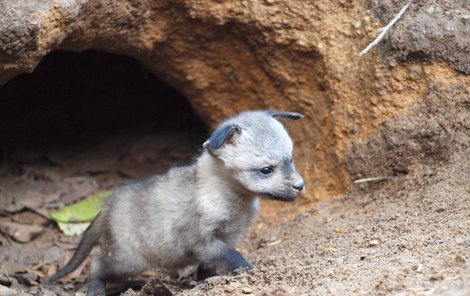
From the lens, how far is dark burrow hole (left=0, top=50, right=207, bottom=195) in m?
→ 8.43

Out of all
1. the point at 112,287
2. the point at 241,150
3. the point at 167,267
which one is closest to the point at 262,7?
the point at 241,150

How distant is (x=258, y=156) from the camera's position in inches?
242

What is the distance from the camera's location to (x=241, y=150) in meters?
6.22

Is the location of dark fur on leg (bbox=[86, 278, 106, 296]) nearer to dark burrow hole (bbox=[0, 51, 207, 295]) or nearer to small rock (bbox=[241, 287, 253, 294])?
dark burrow hole (bbox=[0, 51, 207, 295])

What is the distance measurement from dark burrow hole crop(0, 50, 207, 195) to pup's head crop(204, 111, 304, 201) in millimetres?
2682

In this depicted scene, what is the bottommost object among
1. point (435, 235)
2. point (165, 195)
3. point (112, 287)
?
point (112, 287)

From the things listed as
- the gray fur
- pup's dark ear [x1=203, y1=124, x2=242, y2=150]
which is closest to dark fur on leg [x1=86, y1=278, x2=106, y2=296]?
the gray fur

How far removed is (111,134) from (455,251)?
5427mm

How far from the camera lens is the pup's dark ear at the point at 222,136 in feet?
19.4

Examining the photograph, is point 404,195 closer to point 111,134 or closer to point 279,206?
point 279,206

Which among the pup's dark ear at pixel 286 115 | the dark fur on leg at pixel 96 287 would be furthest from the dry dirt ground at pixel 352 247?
the pup's dark ear at pixel 286 115

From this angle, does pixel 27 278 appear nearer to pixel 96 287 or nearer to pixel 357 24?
pixel 96 287

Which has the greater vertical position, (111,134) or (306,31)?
(306,31)

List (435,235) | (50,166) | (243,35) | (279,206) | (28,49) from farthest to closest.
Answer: (50,166)
(279,206)
(243,35)
(28,49)
(435,235)
